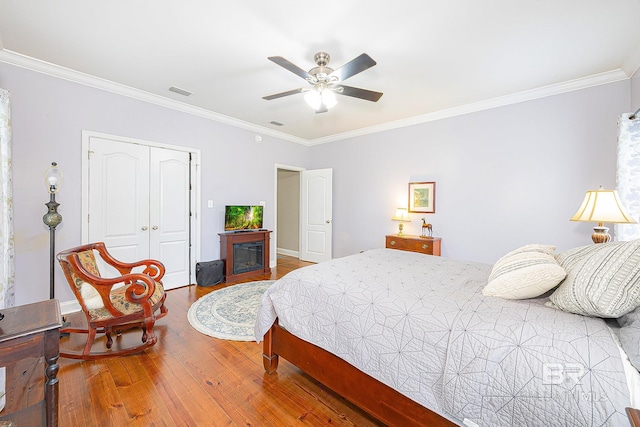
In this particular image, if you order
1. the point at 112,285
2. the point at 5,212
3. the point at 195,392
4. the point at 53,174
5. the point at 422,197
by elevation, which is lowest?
the point at 195,392

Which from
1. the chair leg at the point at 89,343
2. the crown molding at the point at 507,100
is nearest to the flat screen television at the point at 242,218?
the chair leg at the point at 89,343

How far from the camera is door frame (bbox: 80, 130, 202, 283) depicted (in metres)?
3.13

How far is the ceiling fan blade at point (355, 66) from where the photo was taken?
6.59 ft

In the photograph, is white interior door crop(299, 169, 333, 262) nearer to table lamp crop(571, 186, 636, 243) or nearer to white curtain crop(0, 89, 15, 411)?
table lamp crop(571, 186, 636, 243)

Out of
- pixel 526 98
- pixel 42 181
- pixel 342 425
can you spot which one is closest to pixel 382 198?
pixel 526 98

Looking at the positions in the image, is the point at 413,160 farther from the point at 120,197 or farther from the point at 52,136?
the point at 52,136

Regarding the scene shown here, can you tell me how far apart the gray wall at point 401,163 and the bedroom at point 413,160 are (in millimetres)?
12

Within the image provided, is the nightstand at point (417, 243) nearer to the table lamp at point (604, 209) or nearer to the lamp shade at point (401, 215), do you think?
the lamp shade at point (401, 215)

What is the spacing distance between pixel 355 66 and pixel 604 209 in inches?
96.3

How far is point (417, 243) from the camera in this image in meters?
4.00

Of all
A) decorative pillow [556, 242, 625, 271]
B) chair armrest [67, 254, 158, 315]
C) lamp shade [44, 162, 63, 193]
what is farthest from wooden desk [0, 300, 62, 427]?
decorative pillow [556, 242, 625, 271]

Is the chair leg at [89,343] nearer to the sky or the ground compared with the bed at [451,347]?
nearer to the ground

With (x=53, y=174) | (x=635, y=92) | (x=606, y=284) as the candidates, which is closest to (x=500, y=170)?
(x=635, y=92)

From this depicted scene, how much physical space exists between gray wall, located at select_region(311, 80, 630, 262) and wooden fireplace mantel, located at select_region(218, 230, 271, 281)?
6.23 feet
